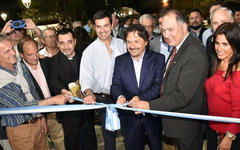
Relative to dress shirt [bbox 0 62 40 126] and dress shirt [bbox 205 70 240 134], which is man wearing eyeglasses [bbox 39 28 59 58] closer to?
dress shirt [bbox 0 62 40 126]

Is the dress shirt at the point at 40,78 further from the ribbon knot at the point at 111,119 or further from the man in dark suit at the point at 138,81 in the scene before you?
the ribbon knot at the point at 111,119

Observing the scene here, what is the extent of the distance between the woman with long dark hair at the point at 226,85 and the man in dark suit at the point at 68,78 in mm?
1894

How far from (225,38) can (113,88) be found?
1441 mm

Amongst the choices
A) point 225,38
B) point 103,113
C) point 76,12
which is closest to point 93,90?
point 103,113

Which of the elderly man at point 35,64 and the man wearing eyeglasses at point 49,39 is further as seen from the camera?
the man wearing eyeglasses at point 49,39

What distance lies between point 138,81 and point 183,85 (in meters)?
0.68

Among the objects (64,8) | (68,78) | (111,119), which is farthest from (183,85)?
(64,8)

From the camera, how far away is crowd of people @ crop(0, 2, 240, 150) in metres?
2.15

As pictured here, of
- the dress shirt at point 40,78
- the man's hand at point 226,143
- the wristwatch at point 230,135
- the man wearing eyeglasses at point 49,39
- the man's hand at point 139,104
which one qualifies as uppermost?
the man wearing eyeglasses at point 49,39

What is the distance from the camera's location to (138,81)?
2.67m

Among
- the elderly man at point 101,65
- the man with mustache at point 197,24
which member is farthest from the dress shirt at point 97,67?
the man with mustache at point 197,24

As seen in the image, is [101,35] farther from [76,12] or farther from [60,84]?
[76,12]

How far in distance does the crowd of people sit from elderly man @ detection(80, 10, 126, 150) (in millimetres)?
15

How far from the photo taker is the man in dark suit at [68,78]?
120 inches
